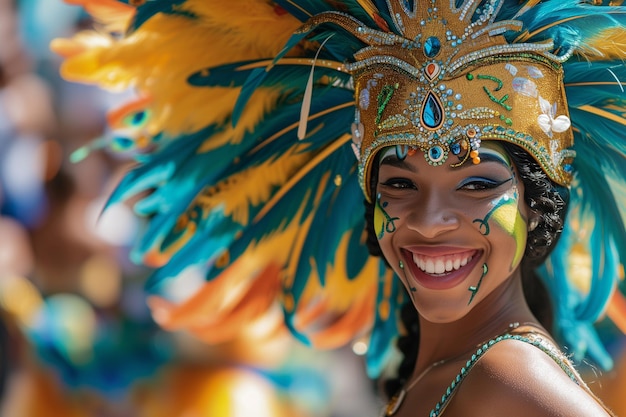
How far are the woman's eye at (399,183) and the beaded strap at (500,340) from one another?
44cm

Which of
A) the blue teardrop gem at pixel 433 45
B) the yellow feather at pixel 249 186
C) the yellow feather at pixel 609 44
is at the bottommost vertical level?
the yellow feather at pixel 249 186

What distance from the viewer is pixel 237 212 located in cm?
294

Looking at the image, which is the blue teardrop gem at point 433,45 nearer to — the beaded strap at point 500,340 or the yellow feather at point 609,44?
the yellow feather at point 609,44

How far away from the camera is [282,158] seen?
9.30ft

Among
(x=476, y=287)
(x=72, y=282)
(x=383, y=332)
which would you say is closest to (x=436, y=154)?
(x=476, y=287)

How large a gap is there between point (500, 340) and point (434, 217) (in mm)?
332

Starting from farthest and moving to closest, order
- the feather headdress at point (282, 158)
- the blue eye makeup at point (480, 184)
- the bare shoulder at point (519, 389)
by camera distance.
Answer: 1. the feather headdress at point (282, 158)
2. the blue eye makeup at point (480, 184)
3. the bare shoulder at point (519, 389)

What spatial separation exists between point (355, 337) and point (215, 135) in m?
1.02

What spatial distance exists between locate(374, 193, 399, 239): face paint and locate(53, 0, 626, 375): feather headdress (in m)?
0.27

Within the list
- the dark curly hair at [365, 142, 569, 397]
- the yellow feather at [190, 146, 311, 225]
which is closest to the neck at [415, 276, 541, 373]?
the dark curly hair at [365, 142, 569, 397]

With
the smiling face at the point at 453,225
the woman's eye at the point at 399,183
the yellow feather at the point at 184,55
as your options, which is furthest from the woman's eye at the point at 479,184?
the yellow feather at the point at 184,55

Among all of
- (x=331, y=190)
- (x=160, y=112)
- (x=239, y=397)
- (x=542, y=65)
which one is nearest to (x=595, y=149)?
(x=542, y=65)

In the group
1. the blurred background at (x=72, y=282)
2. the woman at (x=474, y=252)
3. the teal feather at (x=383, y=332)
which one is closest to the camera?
the woman at (x=474, y=252)

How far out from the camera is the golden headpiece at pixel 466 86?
2.12 meters
